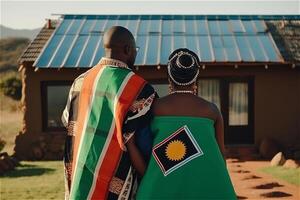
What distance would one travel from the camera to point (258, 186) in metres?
8.41

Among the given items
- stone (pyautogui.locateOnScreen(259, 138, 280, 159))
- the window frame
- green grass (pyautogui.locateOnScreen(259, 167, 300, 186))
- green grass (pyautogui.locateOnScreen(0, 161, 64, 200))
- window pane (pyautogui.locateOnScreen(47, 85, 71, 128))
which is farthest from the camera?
window pane (pyautogui.locateOnScreen(47, 85, 71, 128))

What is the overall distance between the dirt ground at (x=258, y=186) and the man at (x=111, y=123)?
488cm

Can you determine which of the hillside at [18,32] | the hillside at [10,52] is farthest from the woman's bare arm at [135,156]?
the hillside at [18,32]

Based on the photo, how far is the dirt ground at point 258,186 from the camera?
7.77 metres

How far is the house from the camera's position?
1232 centimetres

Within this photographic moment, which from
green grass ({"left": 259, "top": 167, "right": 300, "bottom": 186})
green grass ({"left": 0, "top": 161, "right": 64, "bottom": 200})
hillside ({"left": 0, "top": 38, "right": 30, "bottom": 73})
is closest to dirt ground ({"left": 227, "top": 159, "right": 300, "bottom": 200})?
green grass ({"left": 259, "top": 167, "right": 300, "bottom": 186})

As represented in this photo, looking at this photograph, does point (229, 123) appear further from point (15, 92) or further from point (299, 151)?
point (15, 92)

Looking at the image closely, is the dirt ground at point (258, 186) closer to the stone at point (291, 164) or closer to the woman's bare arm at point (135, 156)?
the stone at point (291, 164)

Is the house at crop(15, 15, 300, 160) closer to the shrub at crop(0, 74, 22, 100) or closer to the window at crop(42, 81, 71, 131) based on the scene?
the window at crop(42, 81, 71, 131)

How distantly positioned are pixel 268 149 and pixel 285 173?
2421 millimetres

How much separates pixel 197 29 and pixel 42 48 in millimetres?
4374

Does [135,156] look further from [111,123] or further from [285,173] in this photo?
[285,173]

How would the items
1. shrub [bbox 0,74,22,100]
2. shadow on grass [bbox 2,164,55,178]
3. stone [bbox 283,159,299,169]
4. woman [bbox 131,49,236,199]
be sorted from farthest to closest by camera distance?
shrub [bbox 0,74,22,100], stone [bbox 283,159,299,169], shadow on grass [bbox 2,164,55,178], woman [bbox 131,49,236,199]

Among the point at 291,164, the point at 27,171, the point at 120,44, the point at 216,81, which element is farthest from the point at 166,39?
the point at 120,44
